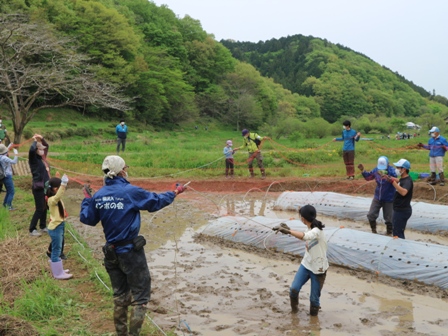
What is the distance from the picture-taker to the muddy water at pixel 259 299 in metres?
5.31

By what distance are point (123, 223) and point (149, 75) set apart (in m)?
40.5

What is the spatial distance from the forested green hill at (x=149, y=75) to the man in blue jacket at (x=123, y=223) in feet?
44.4

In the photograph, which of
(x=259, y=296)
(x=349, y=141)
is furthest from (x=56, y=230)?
(x=349, y=141)

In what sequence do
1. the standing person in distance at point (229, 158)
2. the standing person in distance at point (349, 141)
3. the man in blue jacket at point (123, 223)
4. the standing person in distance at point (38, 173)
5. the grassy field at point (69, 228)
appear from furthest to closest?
the standing person in distance at point (229, 158), the standing person in distance at point (349, 141), the standing person in distance at point (38, 173), the grassy field at point (69, 228), the man in blue jacket at point (123, 223)

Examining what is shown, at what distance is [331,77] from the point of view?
3524 inches

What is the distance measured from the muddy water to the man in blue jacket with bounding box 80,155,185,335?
2.97 ft

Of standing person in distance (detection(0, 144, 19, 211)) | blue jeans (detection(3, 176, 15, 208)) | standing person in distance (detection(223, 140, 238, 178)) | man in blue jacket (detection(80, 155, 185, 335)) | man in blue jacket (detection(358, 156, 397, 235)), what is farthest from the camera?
standing person in distance (detection(223, 140, 238, 178))

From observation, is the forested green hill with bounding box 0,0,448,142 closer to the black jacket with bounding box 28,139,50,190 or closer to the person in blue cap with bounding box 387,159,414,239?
the black jacket with bounding box 28,139,50,190

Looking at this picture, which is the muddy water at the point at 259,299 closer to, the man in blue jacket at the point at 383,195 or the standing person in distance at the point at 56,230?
the man in blue jacket at the point at 383,195

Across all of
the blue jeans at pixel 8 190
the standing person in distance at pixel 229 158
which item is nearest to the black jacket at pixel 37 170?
the blue jeans at pixel 8 190

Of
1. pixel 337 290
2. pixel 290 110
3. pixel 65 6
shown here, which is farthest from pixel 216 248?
pixel 290 110

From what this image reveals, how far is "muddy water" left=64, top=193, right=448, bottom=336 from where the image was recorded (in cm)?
531

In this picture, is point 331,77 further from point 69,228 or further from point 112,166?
point 112,166

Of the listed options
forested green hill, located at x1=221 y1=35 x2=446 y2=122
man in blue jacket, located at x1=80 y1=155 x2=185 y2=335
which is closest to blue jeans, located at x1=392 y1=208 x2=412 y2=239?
man in blue jacket, located at x1=80 y1=155 x2=185 y2=335
